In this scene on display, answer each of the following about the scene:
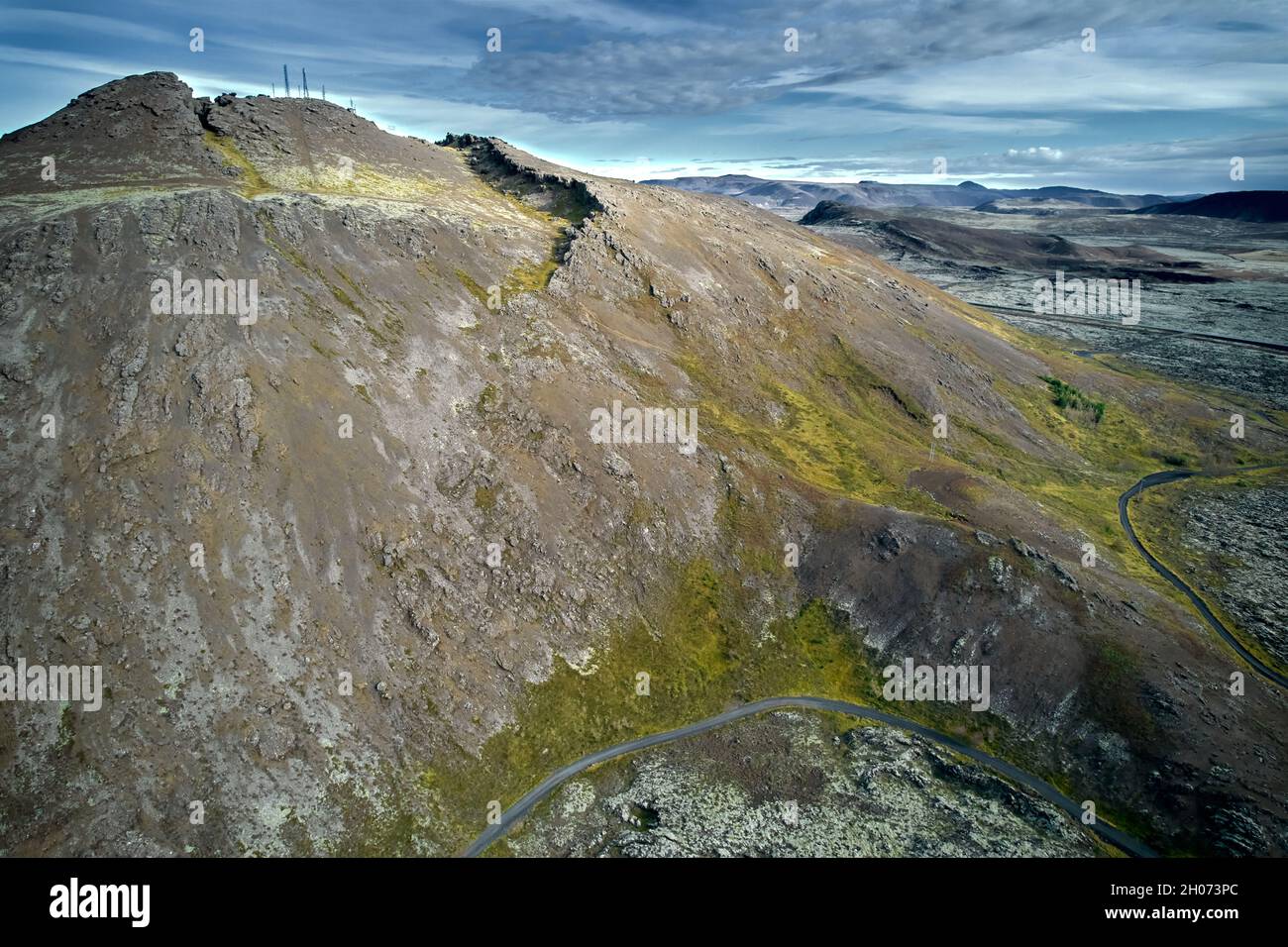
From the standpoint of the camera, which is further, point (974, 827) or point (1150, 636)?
point (1150, 636)

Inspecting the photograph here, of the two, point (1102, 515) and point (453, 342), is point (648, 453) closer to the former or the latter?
point (453, 342)

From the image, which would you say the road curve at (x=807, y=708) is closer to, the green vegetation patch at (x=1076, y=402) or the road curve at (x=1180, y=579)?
the road curve at (x=1180, y=579)

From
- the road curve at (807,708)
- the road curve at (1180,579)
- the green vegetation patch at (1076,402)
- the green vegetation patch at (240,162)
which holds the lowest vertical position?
the road curve at (807,708)

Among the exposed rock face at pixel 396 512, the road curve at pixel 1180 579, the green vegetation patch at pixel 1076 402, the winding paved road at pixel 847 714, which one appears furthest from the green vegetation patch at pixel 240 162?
the green vegetation patch at pixel 1076 402

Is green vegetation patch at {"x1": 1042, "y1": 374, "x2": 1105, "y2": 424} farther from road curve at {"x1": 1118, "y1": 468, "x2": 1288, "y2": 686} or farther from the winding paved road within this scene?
the winding paved road

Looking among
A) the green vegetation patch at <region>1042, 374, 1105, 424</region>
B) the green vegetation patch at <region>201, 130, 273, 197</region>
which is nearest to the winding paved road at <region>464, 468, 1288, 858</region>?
the green vegetation patch at <region>1042, 374, 1105, 424</region>

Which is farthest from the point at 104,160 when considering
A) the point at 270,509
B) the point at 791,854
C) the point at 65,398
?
the point at 791,854
